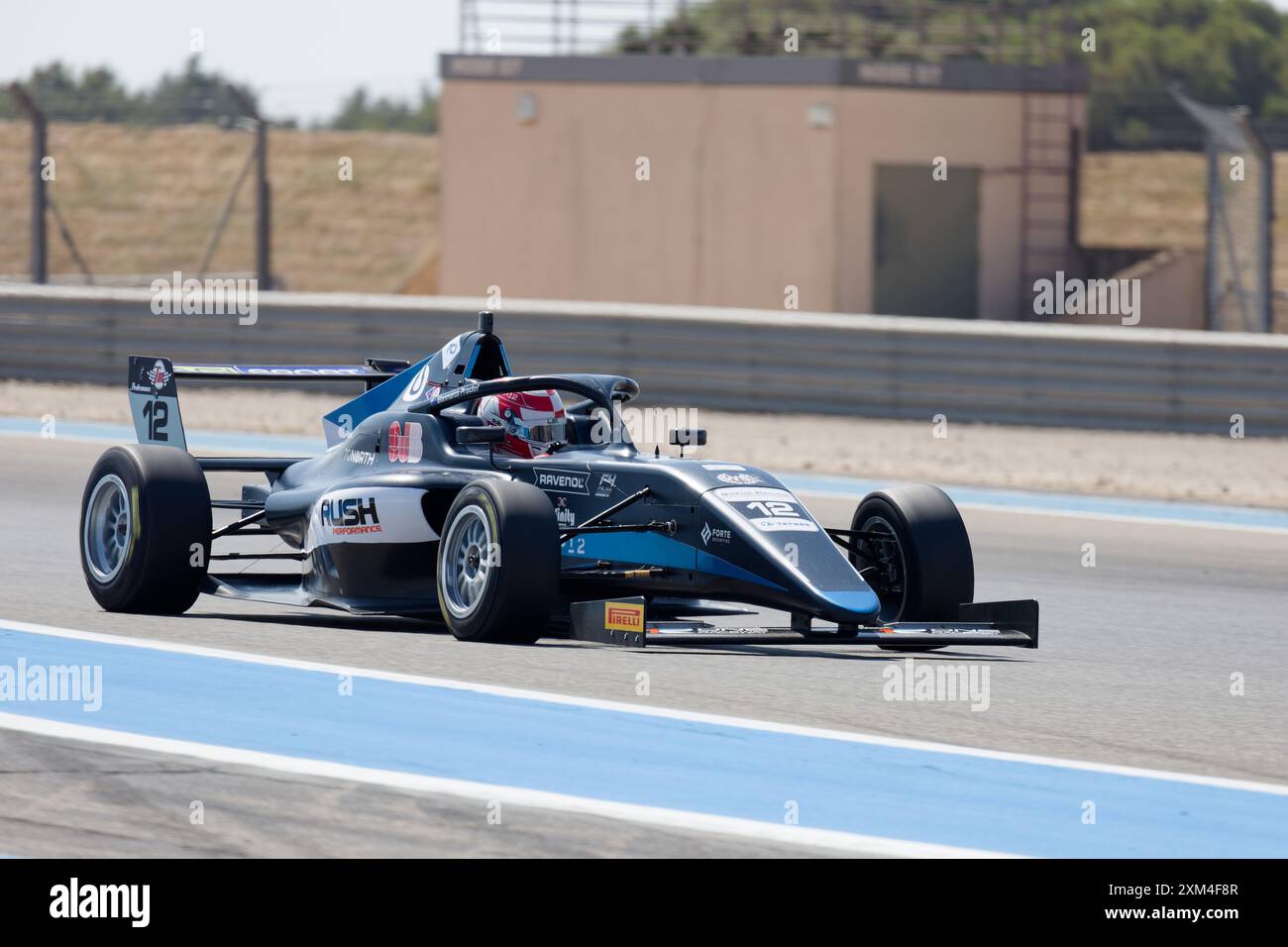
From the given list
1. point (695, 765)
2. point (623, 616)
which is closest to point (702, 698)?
point (623, 616)

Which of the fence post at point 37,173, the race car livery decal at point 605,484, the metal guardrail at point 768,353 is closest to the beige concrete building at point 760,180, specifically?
the fence post at point 37,173

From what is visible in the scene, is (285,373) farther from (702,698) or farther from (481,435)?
(702,698)

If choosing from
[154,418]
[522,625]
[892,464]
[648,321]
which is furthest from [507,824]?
[648,321]

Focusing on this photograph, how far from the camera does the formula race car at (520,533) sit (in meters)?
8.55

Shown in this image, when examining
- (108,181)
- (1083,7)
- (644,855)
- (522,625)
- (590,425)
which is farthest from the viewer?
(1083,7)

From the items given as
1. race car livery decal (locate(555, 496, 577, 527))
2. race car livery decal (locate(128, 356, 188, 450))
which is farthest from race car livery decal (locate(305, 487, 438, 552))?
race car livery decal (locate(128, 356, 188, 450))

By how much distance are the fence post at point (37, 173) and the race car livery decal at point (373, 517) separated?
16547 mm

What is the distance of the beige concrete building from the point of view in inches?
1056

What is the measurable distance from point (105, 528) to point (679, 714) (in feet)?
12.0

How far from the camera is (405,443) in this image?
9758mm

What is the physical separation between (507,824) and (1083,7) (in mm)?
72116

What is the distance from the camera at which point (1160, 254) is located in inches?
1174

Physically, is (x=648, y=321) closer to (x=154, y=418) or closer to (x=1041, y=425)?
(x=1041, y=425)
